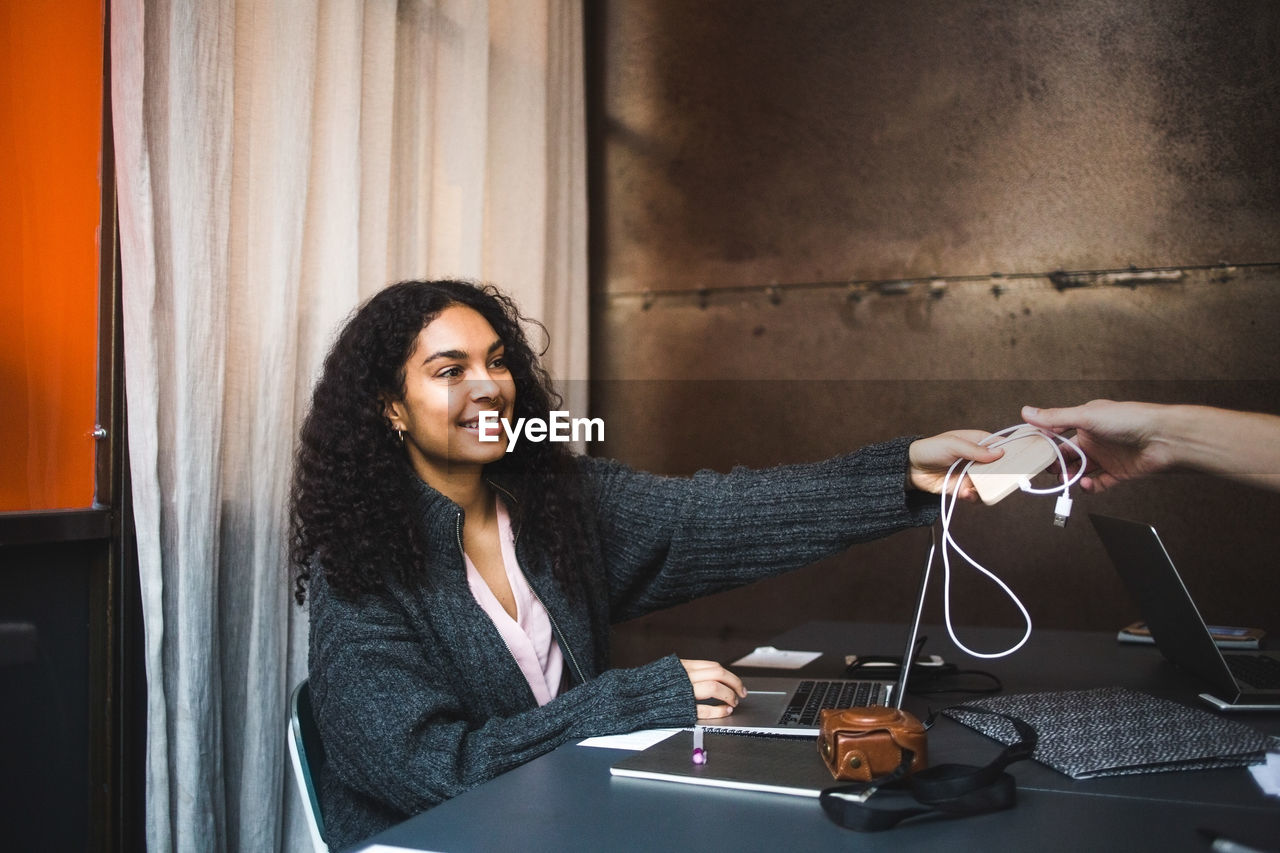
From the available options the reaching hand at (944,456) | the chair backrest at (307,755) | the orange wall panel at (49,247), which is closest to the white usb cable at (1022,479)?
the reaching hand at (944,456)

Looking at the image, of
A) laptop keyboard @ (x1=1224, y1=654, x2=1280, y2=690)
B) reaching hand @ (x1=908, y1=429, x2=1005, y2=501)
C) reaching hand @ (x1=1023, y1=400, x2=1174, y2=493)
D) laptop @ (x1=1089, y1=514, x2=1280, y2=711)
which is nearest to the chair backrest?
reaching hand @ (x1=908, y1=429, x2=1005, y2=501)

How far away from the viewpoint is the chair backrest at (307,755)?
52.4 inches

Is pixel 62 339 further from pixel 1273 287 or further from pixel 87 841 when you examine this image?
pixel 1273 287

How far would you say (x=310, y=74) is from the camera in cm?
211

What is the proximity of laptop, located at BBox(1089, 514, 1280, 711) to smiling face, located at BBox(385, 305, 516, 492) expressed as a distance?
3.47 ft

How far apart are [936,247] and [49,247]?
240 cm

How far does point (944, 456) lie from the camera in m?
1.63

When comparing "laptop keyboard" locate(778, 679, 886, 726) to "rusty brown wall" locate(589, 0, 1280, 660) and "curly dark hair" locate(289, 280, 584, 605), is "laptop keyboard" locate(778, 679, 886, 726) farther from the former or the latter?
"rusty brown wall" locate(589, 0, 1280, 660)

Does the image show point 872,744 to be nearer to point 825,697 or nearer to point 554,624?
point 825,697

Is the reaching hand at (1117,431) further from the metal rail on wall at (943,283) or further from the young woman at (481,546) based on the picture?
the metal rail on wall at (943,283)

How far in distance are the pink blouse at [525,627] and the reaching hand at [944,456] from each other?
25.5 inches

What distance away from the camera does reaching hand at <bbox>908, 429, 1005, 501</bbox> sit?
1567mm

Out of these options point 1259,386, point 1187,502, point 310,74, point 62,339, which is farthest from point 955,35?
point 62,339

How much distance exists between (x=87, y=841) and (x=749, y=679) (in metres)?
1.16
